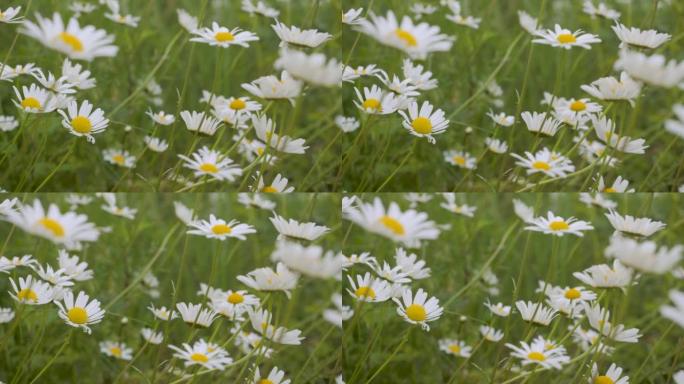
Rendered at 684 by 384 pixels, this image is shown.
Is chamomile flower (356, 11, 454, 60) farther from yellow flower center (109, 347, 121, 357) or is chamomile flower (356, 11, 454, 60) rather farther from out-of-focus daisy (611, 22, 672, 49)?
yellow flower center (109, 347, 121, 357)

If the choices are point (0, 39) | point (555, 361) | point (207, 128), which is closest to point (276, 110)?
point (207, 128)

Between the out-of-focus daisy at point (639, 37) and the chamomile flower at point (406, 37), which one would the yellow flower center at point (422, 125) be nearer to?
the chamomile flower at point (406, 37)

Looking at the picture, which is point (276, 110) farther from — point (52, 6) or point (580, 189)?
point (580, 189)

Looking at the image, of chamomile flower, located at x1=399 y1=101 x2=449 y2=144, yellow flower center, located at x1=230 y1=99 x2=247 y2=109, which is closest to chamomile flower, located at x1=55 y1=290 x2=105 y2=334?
yellow flower center, located at x1=230 y1=99 x2=247 y2=109

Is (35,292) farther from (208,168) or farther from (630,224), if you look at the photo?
(630,224)

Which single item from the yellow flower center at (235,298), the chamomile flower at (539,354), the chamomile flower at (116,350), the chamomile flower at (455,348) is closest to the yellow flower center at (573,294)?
the chamomile flower at (539,354)

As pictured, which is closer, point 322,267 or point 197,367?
point 322,267
